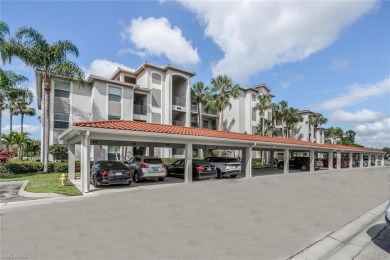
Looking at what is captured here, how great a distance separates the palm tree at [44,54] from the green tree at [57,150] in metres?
1.98

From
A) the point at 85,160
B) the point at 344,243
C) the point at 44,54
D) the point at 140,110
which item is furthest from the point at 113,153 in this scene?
the point at 344,243

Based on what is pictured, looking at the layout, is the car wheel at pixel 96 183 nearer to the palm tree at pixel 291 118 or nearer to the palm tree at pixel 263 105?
the palm tree at pixel 263 105

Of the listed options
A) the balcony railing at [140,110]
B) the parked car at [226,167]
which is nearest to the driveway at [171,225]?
the parked car at [226,167]

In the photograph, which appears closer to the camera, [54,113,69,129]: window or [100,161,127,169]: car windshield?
[100,161,127,169]: car windshield

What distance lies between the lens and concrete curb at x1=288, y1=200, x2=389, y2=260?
5023 mm

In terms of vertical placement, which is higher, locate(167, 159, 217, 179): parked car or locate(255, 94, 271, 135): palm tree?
locate(255, 94, 271, 135): palm tree

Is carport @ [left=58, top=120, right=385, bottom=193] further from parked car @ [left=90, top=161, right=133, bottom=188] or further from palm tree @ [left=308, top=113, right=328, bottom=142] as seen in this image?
palm tree @ [left=308, top=113, right=328, bottom=142]

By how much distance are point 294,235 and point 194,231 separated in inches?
95.4

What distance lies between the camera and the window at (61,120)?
24031mm

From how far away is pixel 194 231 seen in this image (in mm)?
6117

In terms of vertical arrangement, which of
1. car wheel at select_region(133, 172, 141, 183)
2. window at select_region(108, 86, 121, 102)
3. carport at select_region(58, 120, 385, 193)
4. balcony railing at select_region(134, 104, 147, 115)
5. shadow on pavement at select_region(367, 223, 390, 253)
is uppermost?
window at select_region(108, 86, 121, 102)

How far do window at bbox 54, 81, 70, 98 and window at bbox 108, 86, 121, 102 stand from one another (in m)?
4.09

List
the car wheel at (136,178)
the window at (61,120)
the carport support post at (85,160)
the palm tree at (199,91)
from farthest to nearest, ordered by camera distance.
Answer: the palm tree at (199,91), the window at (61,120), the car wheel at (136,178), the carport support post at (85,160)

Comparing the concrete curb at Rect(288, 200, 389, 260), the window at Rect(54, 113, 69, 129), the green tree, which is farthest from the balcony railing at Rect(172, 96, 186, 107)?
the concrete curb at Rect(288, 200, 389, 260)
